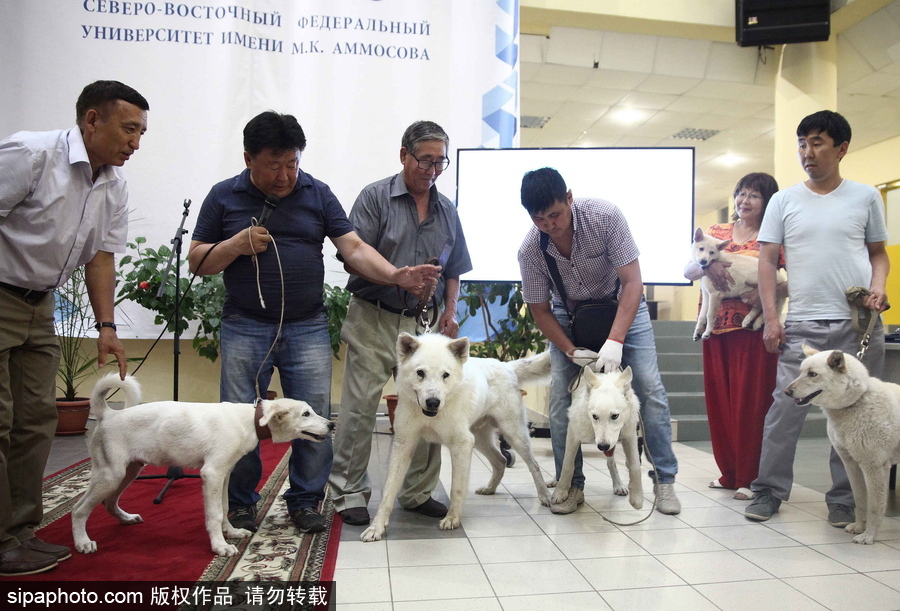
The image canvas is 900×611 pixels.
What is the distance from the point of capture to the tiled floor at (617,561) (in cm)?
207

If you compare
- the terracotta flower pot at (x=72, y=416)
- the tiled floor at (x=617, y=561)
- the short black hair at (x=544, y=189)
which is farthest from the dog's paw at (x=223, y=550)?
the terracotta flower pot at (x=72, y=416)

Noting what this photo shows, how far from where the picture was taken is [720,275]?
3682 mm

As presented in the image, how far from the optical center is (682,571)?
7.64ft

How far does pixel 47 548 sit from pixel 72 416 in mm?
3389

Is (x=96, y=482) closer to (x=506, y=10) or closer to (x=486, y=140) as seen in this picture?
(x=486, y=140)

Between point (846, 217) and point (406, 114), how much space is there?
365 cm

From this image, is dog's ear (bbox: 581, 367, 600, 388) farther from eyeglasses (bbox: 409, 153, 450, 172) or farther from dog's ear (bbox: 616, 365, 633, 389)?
eyeglasses (bbox: 409, 153, 450, 172)

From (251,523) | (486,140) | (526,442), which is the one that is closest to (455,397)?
(526,442)

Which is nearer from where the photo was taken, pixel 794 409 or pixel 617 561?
pixel 617 561

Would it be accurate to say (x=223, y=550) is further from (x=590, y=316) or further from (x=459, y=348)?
(x=590, y=316)

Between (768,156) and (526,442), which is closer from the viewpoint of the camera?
(526,442)

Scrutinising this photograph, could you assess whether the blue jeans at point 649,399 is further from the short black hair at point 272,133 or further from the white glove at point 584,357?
the short black hair at point 272,133

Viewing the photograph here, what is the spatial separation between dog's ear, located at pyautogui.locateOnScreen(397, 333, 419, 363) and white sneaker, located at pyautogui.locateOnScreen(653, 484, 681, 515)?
141 cm

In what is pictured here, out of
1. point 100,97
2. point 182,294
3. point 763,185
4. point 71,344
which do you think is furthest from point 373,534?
point 71,344
